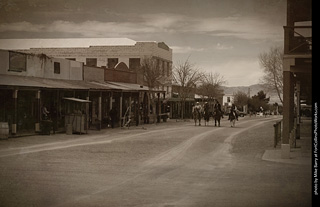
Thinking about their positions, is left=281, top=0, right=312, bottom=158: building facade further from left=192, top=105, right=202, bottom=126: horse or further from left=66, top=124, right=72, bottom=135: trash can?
left=66, top=124, right=72, bottom=135: trash can

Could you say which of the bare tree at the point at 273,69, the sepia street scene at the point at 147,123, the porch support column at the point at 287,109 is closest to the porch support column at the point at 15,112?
the sepia street scene at the point at 147,123

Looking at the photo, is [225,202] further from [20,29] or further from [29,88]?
[29,88]

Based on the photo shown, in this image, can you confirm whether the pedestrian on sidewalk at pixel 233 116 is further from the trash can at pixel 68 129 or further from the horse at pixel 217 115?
the trash can at pixel 68 129

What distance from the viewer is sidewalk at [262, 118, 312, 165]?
8.27 m

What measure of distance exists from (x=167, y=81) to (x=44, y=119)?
133 inches

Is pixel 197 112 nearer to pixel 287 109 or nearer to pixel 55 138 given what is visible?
pixel 287 109

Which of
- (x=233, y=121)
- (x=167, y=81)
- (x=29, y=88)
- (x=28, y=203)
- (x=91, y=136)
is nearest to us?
(x=28, y=203)

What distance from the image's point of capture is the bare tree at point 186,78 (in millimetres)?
9828

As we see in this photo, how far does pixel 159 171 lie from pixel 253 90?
2212 mm

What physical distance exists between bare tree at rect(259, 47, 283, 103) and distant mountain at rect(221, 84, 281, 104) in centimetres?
10

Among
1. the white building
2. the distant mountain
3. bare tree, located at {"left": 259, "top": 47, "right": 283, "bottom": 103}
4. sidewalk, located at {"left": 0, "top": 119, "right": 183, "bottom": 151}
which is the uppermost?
the white building

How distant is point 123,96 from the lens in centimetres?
1283

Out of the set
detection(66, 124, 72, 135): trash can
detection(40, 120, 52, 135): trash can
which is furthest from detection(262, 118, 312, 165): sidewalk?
detection(66, 124, 72, 135): trash can
